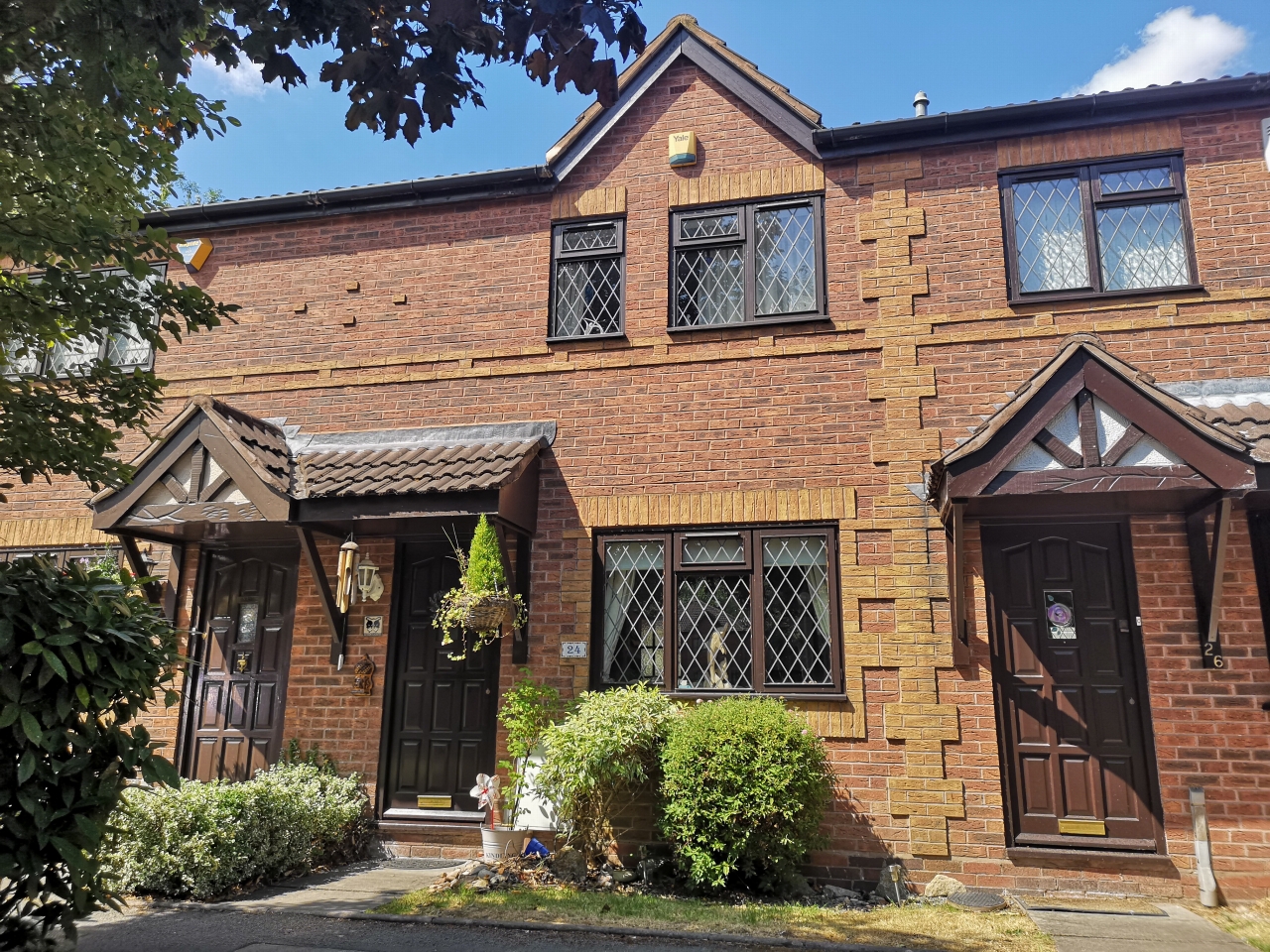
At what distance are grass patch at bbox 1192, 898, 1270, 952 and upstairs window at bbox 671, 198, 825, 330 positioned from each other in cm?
567

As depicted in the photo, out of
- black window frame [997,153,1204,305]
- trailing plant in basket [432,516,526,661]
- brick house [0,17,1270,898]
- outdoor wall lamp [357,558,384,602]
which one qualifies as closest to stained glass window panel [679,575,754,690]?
brick house [0,17,1270,898]

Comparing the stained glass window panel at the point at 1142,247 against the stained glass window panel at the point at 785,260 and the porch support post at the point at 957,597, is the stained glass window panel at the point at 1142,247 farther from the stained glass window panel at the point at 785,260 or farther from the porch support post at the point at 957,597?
the porch support post at the point at 957,597

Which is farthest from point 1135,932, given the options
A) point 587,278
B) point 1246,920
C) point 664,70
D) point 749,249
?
point 664,70

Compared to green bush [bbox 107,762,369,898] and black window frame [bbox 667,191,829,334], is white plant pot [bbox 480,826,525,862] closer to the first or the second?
green bush [bbox 107,762,369,898]

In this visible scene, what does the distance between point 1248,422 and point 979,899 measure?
4.17 metres

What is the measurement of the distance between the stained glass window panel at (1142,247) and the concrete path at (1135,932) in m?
5.11

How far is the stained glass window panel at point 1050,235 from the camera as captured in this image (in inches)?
337

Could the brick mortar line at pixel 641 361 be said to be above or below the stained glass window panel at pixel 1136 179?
below

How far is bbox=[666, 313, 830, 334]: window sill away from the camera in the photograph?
29.2 feet

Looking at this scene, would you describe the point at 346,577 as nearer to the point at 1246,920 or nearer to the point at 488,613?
the point at 488,613

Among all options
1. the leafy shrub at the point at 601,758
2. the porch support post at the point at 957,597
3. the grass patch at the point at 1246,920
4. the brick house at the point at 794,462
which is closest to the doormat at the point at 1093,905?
the brick house at the point at 794,462

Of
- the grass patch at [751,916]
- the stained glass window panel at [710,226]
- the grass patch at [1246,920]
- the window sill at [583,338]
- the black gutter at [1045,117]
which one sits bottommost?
the grass patch at [751,916]

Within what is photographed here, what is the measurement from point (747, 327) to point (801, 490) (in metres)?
1.70

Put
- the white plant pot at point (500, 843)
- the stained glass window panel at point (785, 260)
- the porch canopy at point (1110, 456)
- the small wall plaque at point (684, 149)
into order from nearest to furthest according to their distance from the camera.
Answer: the porch canopy at point (1110, 456), the white plant pot at point (500, 843), the stained glass window panel at point (785, 260), the small wall plaque at point (684, 149)
